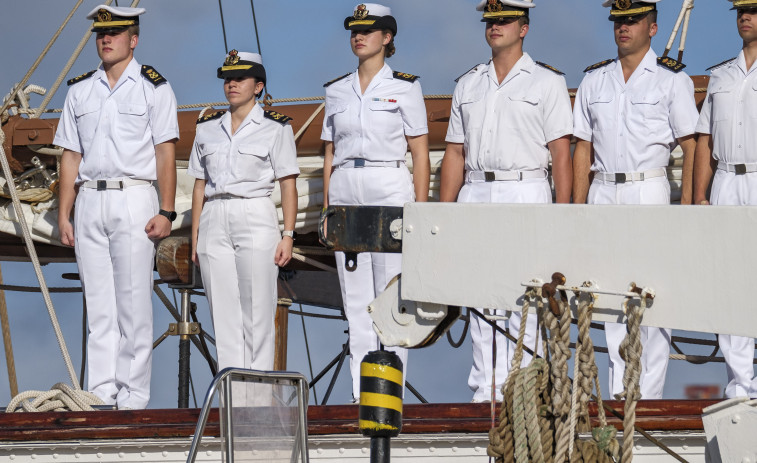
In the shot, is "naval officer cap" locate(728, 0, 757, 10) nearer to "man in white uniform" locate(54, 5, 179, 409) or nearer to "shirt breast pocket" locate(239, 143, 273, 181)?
"shirt breast pocket" locate(239, 143, 273, 181)

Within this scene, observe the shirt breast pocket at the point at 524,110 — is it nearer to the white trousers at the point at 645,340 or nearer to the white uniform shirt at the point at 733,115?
the white trousers at the point at 645,340

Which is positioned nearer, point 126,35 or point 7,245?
point 126,35

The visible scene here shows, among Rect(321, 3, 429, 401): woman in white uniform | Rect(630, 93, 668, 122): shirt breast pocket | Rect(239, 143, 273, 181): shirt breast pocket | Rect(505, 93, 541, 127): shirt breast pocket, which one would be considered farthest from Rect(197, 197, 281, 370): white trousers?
Rect(630, 93, 668, 122): shirt breast pocket

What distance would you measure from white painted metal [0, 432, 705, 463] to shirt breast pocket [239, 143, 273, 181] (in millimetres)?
1520

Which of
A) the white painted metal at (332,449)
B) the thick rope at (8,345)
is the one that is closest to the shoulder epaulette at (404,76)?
the white painted metal at (332,449)

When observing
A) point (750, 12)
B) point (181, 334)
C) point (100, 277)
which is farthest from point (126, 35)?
point (750, 12)

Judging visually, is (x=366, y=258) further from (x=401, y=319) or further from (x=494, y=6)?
(x=401, y=319)

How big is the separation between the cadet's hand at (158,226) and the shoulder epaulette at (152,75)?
72 centimetres

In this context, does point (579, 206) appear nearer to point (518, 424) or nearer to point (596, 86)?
point (518, 424)

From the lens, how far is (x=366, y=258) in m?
6.45

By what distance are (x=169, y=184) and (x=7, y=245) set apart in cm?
268

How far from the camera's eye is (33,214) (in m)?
7.98

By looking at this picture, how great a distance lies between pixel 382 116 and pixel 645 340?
166 centimetres

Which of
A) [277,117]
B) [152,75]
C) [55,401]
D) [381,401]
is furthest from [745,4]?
[55,401]
